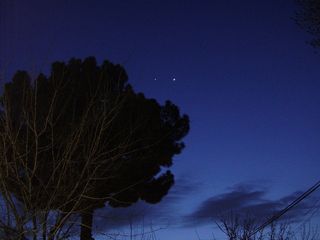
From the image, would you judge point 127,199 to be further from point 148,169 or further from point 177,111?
point 177,111

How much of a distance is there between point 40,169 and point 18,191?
1.68m

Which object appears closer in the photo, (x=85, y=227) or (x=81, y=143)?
(x=81, y=143)

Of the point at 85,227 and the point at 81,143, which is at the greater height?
the point at 81,143

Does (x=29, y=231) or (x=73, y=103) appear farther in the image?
(x=73, y=103)

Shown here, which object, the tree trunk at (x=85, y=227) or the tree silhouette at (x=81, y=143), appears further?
the tree trunk at (x=85, y=227)

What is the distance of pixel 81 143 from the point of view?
421 inches

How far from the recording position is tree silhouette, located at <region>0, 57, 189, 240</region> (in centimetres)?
899

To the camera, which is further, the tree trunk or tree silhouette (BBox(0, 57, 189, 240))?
the tree trunk

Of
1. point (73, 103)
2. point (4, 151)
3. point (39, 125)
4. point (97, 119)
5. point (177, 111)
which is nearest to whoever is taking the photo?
point (4, 151)

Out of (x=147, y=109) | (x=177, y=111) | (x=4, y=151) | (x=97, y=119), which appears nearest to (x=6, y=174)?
(x=4, y=151)

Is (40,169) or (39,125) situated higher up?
(39,125)

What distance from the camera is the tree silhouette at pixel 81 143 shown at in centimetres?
899

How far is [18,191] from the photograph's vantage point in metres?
9.58

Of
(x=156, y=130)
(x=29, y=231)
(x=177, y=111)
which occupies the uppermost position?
(x=177, y=111)
